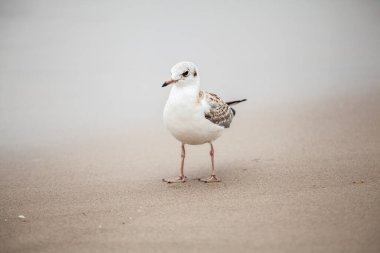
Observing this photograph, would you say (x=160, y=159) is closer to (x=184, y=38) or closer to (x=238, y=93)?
(x=238, y=93)

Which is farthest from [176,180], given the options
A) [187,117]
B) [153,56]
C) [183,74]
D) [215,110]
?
[153,56]

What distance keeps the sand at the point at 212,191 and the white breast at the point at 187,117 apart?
21.0 inches

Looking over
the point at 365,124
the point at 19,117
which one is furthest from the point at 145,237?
the point at 19,117

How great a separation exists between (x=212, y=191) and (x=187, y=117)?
82 cm

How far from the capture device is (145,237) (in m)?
3.49

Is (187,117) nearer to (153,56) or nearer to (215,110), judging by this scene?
(215,110)

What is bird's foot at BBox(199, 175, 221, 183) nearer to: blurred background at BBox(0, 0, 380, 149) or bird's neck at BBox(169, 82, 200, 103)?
bird's neck at BBox(169, 82, 200, 103)

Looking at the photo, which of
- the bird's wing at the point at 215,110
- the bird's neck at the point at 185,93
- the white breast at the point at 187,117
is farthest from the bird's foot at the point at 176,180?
the bird's neck at the point at 185,93

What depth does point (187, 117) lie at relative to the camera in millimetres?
4926

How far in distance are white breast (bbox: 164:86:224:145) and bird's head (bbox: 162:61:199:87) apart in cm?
7

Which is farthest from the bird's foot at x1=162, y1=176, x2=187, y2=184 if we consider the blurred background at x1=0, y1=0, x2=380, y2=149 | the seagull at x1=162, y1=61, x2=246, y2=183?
the blurred background at x1=0, y1=0, x2=380, y2=149

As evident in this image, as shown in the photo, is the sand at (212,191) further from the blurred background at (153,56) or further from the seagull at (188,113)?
the blurred background at (153,56)

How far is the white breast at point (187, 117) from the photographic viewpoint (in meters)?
4.93

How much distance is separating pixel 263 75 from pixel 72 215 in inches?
265
